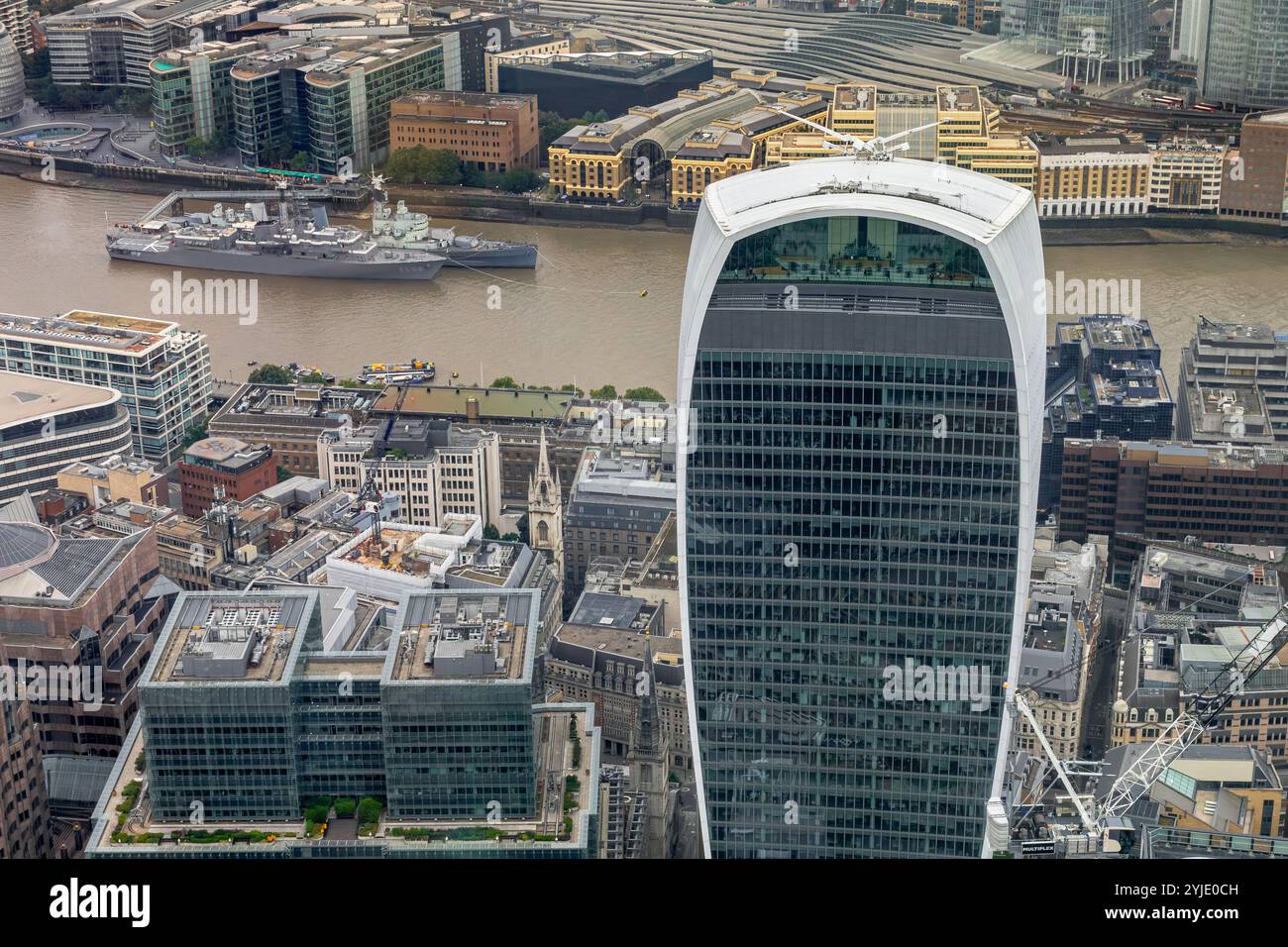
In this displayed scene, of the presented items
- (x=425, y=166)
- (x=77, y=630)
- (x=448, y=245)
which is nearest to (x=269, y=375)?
(x=448, y=245)

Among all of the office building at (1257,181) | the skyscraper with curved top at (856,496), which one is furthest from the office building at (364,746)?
the office building at (1257,181)

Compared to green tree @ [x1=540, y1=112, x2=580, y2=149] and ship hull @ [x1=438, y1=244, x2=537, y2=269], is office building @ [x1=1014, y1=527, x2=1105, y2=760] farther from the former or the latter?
green tree @ [x1=540, y1=112, x2=580, y2=149]

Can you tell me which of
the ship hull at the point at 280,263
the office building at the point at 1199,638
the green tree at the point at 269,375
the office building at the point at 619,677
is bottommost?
the office building at the point at 619,677

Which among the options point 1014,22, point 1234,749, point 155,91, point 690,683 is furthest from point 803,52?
point 690,683

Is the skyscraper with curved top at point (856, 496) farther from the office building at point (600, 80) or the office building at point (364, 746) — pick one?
the office building at point (600, 80)

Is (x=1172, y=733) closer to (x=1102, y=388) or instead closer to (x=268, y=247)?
(x=1102, y=388)

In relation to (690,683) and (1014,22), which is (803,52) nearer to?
(1014,22)
